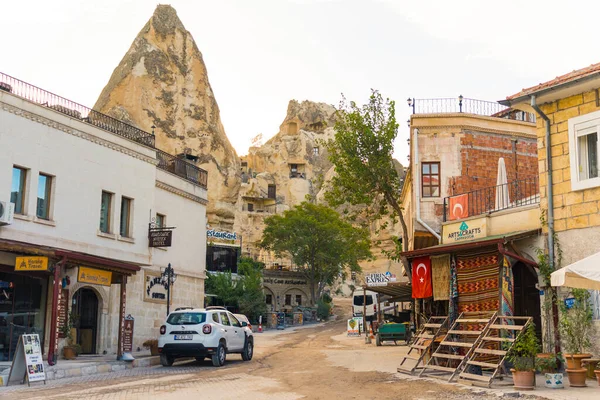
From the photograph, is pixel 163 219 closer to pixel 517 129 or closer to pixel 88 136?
pixel 88 136

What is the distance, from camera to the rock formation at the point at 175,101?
204 ft

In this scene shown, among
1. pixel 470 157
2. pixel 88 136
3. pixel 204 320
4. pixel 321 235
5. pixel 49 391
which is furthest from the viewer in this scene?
pixel 321 235

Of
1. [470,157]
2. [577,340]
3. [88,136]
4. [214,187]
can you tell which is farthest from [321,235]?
[577,340]

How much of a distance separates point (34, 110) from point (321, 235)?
133 ft

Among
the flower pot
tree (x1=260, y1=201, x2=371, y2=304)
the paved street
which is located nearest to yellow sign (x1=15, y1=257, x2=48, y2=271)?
the paved street

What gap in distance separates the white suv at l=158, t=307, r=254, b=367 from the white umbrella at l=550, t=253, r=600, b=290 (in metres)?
9.70

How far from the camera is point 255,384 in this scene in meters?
13.5

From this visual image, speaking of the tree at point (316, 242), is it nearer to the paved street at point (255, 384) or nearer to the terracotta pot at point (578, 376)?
the paved street at point (255, 384)

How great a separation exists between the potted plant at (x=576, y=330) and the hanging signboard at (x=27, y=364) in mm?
11019

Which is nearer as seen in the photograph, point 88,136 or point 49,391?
point 49,391

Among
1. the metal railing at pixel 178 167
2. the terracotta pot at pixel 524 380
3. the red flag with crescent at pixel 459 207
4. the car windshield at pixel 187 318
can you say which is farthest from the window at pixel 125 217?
the terracotta pot at pixel 524 380

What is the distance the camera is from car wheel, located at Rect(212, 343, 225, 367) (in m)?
18.0

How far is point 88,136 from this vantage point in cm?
2120

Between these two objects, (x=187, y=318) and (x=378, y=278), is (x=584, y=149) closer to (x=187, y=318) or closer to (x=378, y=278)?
(x=187, y=318)
